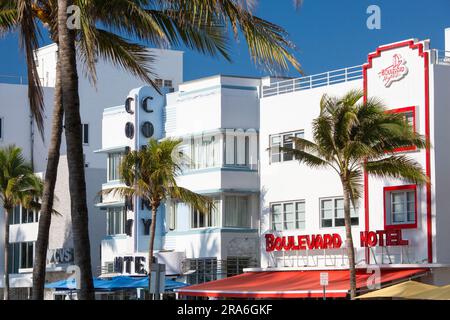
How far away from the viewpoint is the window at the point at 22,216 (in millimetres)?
68431

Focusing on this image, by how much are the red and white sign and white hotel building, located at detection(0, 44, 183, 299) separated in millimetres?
18360

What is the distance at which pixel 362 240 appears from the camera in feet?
136

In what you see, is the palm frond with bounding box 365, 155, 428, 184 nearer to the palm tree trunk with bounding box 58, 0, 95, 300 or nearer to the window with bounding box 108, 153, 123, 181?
the palm tree trunk with bounding box 58, 0, 95, 300

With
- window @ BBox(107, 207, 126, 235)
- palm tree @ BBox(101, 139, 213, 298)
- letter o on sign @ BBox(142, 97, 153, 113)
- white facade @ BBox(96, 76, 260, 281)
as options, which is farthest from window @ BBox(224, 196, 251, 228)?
window @ BBox(107, 207, 126, 235)

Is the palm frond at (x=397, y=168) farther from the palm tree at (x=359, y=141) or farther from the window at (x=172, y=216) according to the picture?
the window at (x=172, y=216)

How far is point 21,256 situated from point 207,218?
21.4 m

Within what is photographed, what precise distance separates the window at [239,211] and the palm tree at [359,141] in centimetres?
1183

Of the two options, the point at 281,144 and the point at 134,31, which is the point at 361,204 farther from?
the point at 134,31

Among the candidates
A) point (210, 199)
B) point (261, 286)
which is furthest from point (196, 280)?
point (261, 286)

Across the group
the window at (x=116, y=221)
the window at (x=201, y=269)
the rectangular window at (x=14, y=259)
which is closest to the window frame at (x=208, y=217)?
the window at (x=201, y=269)

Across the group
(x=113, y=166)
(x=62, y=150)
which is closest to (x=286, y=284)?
(x=113, y=166)
